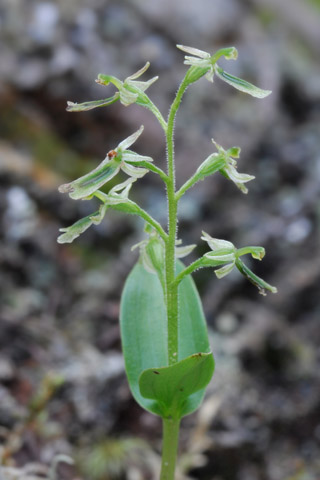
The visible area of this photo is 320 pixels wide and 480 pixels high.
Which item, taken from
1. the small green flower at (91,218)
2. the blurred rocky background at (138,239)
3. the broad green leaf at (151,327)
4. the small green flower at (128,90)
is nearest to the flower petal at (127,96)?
the small green flower at (128,90)

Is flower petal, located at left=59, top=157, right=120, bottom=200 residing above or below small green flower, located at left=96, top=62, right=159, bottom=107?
below

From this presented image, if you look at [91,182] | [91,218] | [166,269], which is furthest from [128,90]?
[166,269]

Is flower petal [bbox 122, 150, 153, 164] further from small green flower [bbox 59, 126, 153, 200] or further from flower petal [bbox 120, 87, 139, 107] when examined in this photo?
flower petal [bbox 120, 87, 139, 107]

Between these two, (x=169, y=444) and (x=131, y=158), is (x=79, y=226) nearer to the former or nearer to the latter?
(x=131, y=158)

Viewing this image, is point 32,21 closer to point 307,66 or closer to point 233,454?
point 307,66

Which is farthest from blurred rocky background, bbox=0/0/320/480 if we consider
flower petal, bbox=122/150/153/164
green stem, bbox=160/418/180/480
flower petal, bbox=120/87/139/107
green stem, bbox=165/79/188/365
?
flower petal, bbox=120/87/139/107

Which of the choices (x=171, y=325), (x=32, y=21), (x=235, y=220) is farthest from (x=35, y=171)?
(x=171, y=325)

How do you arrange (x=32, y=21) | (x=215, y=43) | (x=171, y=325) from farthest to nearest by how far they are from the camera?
(x=215, y=43) → (x=32, y=21) → (x=171, y=325)
